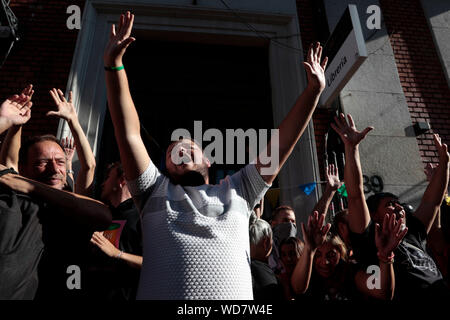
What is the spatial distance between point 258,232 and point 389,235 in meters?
0.83

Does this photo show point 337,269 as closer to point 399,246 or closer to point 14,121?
point 399,246

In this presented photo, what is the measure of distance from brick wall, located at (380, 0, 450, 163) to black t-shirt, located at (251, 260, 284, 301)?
12.9 feet

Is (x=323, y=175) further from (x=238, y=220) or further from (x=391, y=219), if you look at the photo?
(x=238, y=220)

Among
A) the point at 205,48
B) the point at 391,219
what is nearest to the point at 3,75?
the point at 205,48

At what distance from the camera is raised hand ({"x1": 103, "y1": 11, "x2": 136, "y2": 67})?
1.35 m

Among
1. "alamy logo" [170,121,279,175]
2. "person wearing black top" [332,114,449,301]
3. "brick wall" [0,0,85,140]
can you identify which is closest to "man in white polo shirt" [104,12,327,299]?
"person wearing black top" [332,114,449,301]

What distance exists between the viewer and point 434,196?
8.50ft

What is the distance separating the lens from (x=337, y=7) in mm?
5383

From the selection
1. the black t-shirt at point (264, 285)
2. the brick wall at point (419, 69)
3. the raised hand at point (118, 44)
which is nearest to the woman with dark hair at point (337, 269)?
the black t-shirt at point (264, 285)

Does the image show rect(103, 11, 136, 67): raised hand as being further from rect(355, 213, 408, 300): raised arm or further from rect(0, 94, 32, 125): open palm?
rect(355, 213, 408, 300): raised arm

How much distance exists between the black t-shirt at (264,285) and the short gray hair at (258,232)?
195mm

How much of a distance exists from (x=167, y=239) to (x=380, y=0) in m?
6.29

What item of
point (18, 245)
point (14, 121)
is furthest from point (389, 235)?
point (14, 121)

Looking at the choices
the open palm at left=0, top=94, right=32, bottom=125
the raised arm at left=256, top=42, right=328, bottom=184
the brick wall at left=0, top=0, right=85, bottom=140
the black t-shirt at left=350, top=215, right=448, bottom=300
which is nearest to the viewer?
the raised arm at left=256, top=42, right=328, bottom=184
